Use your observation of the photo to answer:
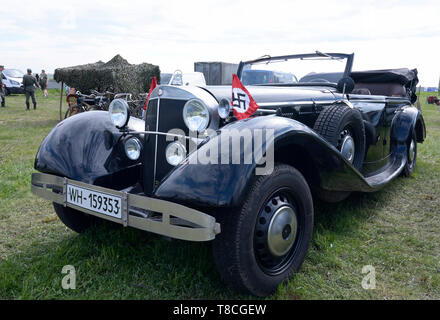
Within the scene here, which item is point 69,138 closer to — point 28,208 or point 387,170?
point 28,208

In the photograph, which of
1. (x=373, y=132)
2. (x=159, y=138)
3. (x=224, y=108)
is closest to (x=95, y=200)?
(x=159, y=138)

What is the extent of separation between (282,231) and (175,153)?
2.92ft

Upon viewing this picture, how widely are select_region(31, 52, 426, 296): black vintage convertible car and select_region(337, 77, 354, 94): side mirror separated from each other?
1 centimetres

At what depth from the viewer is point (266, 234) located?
6.70 feet

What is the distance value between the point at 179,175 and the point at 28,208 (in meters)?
2.46

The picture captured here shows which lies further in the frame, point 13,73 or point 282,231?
point 13,73

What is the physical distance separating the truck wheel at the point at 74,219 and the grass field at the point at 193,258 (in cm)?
9

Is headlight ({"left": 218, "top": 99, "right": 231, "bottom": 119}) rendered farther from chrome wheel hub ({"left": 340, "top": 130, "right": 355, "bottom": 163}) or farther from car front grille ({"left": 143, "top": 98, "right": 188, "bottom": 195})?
chrome wheel hub ({"left": 340, "top": 130, "right": 355, "bottom": 163})

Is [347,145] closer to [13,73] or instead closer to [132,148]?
[132,148]

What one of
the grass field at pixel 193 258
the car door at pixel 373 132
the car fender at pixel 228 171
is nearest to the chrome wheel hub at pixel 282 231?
the grass field at pixel 193 258

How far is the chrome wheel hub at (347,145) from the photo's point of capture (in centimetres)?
308

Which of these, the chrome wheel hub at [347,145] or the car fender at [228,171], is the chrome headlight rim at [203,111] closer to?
the car fender at [228,171]

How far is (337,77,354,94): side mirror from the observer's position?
345 centimetres

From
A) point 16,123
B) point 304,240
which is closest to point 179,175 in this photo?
point 304,240
